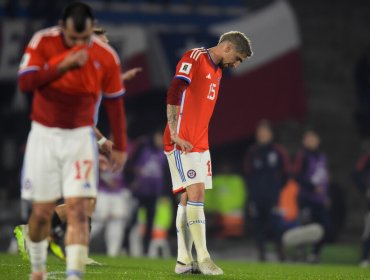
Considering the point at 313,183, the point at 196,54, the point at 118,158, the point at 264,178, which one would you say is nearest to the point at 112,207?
the point at 264,178

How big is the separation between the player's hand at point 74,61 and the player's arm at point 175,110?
2698 mm

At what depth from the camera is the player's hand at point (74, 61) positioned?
681 centimetres

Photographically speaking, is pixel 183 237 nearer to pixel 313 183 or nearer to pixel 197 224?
pixel 197 224

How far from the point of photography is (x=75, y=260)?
277 inches

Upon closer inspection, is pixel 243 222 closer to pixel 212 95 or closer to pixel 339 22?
pixel 339 22

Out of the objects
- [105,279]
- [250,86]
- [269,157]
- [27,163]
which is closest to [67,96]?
[27,163]

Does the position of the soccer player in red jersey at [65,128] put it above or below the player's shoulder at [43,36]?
below

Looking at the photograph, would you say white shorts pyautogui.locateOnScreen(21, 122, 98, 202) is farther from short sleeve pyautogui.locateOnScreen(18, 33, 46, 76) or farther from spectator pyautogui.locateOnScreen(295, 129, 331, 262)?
spectator pyautogui.locateOnScreen(295, 129, 331, 262)

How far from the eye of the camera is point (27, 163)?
284 inches

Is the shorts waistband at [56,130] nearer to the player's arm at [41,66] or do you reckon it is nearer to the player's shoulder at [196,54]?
the player's arm at [41,66]

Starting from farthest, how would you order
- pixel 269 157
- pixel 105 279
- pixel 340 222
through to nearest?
pixel 340 222
pixel 269 157
pixel 105 279

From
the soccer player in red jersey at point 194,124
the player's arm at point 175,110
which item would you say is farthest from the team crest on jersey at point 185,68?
the player's arm at point 175,110

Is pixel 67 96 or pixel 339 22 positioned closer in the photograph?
pixel 67 96

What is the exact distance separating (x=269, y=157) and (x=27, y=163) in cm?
1189
